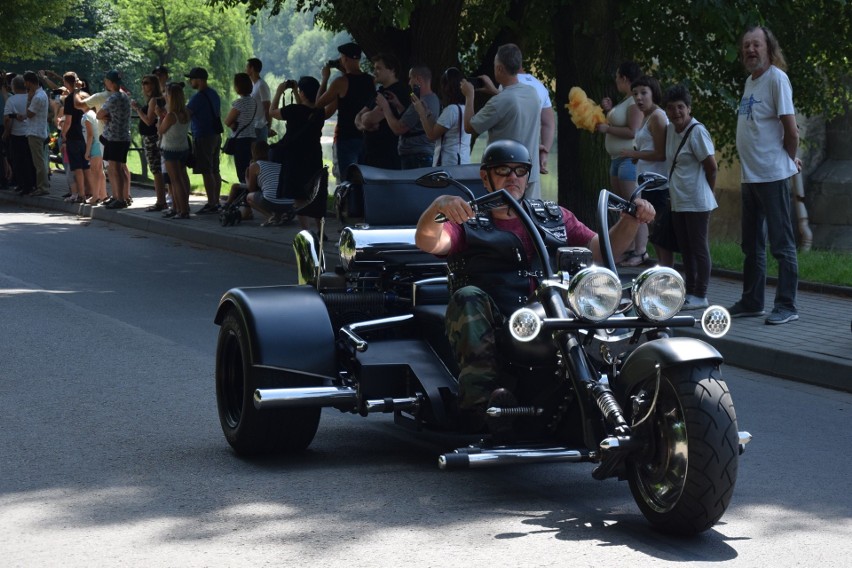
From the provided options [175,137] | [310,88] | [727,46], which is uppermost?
[727,46]

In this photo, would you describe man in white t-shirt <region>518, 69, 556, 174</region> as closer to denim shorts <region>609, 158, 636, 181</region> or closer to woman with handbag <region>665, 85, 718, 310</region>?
denim shorts <region>609, 158, 636, 181</region>

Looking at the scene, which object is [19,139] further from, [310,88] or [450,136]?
[450,136]

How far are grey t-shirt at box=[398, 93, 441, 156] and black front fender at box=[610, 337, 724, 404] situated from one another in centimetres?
807

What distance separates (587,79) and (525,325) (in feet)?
34.1

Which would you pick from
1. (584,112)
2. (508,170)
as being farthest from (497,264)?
(584,112)

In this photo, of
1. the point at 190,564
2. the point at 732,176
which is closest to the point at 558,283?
the point at 190,564

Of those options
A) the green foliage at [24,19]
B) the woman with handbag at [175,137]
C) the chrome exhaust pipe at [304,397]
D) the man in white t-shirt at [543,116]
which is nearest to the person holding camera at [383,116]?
the man in white t-shirt at [543,116]

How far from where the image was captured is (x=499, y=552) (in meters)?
5.01

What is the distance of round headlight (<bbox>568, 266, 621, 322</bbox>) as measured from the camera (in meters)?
5.35

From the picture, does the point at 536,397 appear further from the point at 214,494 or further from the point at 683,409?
the point at 214,494

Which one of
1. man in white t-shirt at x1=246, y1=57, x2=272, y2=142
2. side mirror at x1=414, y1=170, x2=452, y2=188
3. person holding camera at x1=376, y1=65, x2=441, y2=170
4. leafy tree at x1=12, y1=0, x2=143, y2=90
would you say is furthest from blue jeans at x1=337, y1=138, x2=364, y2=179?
leafy tree at x1=12, y1=0, x2=143, y2=90

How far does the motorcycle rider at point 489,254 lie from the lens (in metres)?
5.76

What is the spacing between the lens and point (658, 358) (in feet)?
→ 17.0

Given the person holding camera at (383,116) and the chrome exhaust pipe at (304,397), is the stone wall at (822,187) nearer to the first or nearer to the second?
the person holding camera at (383,116)
